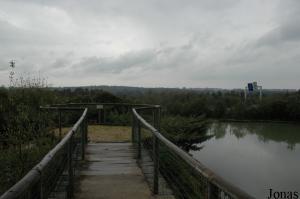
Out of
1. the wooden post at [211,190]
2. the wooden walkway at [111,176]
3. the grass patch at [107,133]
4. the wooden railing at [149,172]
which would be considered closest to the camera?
the wooden railing at [149,172]

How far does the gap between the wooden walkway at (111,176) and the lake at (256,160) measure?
4.78m

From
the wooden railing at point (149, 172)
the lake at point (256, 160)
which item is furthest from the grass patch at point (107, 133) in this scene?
the lake at point (256, 160)

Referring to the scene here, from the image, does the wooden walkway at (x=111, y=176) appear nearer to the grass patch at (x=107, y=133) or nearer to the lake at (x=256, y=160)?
the grass patch at (x=107, y=133)

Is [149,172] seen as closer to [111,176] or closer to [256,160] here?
[111,176]

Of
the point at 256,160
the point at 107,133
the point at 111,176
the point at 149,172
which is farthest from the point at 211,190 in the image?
the point at 256,160

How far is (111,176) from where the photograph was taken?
643 centimetres

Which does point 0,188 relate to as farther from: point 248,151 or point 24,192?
point 248,151

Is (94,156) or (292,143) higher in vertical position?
(94,156)

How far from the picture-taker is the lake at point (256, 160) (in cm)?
1786

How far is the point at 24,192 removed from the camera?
2.27m

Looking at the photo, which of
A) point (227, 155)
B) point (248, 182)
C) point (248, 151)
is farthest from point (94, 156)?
point (248, 151)

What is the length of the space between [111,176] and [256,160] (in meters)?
19.8

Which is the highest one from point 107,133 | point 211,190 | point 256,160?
point 211,190

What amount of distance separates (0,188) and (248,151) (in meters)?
24.8
